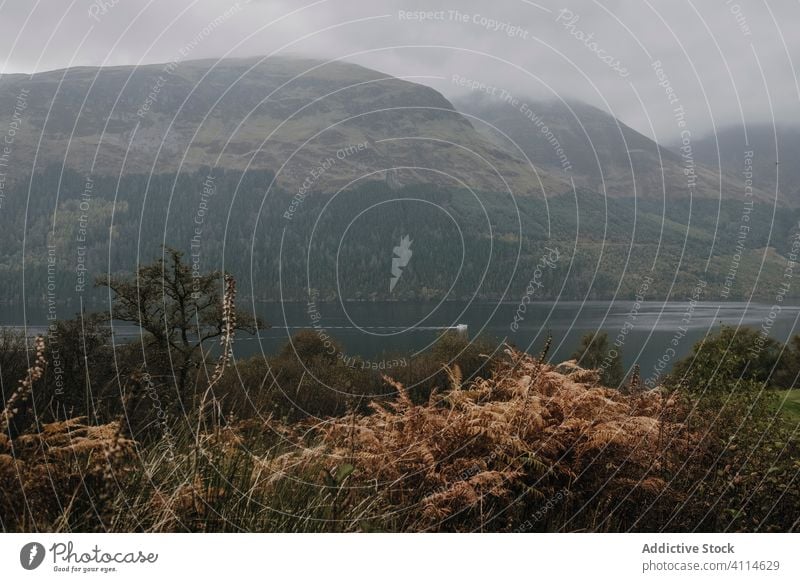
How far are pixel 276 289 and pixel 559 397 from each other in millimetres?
75717

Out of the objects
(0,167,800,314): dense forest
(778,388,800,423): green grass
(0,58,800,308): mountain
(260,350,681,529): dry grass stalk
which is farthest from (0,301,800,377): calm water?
(260,350,681,529): dry grass stalk

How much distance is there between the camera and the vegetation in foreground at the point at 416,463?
12.5 feet

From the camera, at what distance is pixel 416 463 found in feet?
14.3

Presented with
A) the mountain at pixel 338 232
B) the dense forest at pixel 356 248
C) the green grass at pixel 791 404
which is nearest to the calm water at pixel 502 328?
the mountain at pixel 338 232

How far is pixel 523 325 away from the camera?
63.5 meters

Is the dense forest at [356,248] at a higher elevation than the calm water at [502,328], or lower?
higher

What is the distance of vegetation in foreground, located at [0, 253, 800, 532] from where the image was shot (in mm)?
3814
